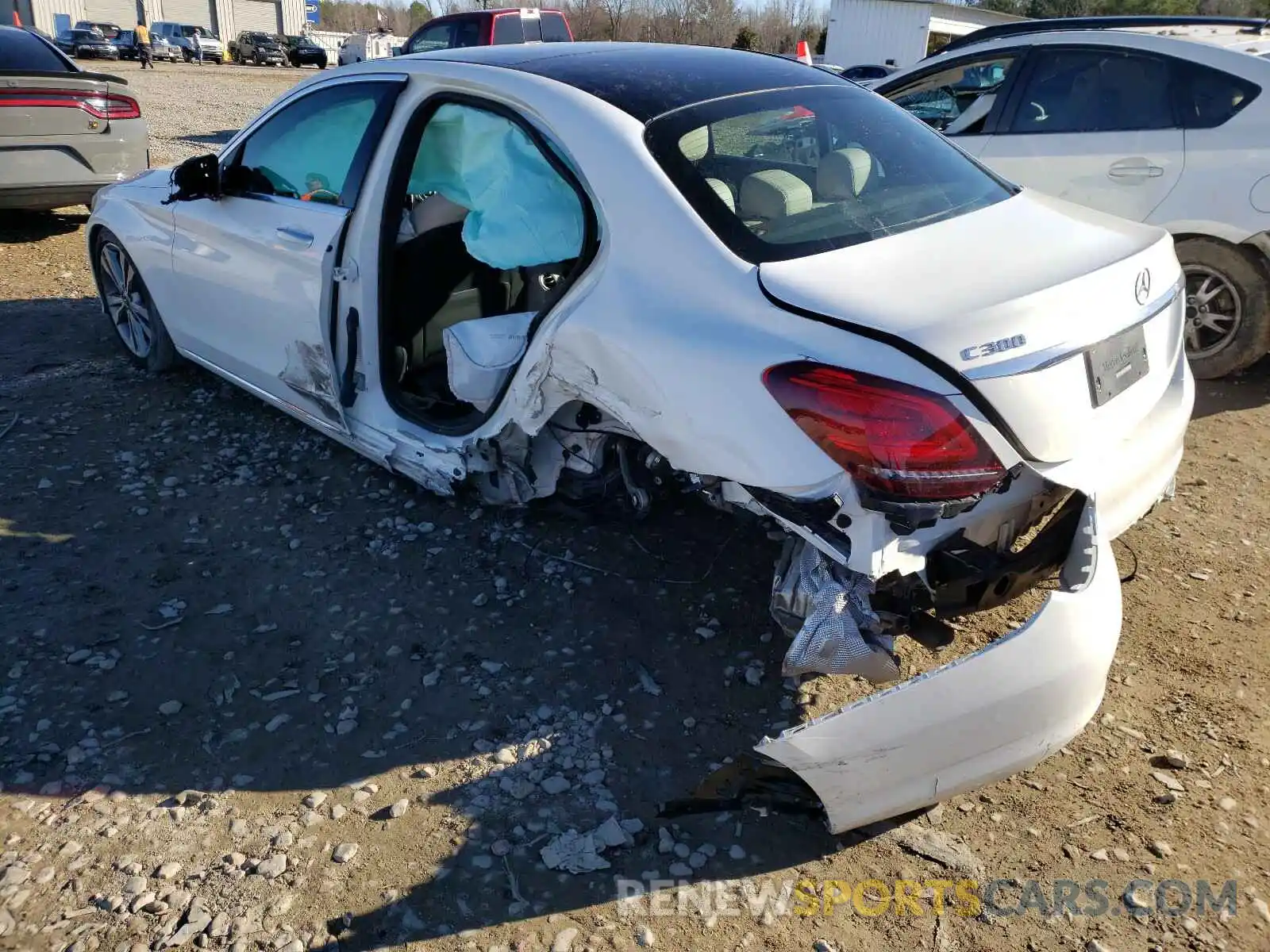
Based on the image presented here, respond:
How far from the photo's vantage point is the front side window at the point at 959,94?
5816 mm

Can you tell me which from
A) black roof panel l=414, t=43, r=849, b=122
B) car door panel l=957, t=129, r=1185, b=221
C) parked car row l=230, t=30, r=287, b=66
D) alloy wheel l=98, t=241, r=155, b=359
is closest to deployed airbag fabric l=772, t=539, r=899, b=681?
black roof panel l=414, t=43, r=849, b=122

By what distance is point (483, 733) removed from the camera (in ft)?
9.04

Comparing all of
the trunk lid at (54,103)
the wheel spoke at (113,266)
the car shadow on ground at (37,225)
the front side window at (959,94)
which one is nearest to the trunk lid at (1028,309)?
the front side window at (959,94)

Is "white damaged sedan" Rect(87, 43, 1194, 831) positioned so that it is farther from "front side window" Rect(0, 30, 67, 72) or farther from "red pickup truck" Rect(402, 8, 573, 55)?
"red pickup truck" Rect(402, 8, 573, 55)

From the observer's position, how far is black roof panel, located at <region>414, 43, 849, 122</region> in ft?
9.86

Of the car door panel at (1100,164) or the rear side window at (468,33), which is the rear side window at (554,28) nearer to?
the rear side window at (468,33)

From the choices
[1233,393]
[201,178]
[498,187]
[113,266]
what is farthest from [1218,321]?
[113,266]

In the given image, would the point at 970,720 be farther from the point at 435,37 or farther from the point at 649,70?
the point at 435,37

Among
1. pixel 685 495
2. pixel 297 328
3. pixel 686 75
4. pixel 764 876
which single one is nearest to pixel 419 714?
pixel 764 876

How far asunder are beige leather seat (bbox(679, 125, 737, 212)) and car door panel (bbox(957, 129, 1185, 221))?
110 inches

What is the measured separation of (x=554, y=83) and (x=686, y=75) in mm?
441

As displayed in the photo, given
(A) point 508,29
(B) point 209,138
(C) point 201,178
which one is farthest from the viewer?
(B) point 209,138

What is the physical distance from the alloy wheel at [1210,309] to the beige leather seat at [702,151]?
11.2ft

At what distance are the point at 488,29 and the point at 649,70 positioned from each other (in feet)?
34.3
